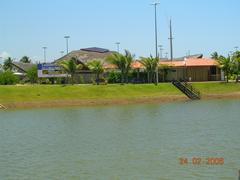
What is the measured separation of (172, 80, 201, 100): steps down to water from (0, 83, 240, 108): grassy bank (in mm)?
874

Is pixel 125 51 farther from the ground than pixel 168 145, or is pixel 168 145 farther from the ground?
pixel 125 51

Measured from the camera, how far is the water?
21.0 metres

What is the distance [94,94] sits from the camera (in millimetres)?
71125

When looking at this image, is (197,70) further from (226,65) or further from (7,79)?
(7,79)

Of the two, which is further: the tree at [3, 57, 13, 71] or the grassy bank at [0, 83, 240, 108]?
the tree at [3, 57, 13, 71]

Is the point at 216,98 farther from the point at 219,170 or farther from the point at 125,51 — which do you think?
the point at 219,170

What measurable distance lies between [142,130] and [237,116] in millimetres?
11955

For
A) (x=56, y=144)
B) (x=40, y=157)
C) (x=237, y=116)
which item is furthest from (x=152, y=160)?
(x=237, y=116)

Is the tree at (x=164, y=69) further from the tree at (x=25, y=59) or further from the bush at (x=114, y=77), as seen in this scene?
the tree at (x=25, y=59)

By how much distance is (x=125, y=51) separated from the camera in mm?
86875

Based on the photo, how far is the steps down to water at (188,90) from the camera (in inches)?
2854

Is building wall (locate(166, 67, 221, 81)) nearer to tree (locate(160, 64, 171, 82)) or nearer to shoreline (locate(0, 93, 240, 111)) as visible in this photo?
tree (locate(160, 64, 171, 82))

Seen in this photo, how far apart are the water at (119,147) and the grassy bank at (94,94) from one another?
22088 mm

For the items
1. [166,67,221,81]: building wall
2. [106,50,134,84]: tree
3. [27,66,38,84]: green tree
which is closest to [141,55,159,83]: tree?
[106,50,134,84]: tree
